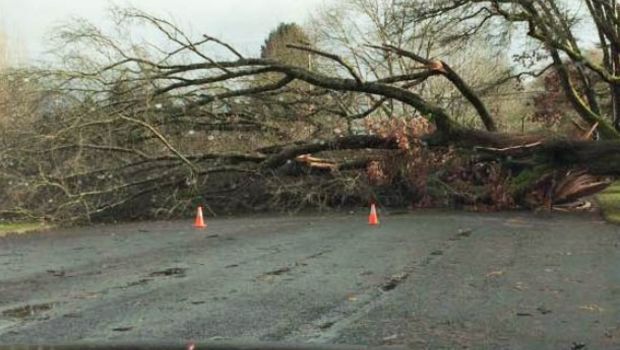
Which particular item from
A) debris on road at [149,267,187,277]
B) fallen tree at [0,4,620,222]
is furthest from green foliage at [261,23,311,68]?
debris on road at [149,267,187,277]

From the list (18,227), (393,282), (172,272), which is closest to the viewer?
(393,282)

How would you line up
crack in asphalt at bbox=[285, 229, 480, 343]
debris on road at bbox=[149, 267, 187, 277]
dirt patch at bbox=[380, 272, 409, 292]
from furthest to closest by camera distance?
debris on road at bbox=[149, 267, 187, 277], dirt patch at bbox=[380, 272, 409, 292], crack in asphalt at bbox=[285, 229, 480, 343]

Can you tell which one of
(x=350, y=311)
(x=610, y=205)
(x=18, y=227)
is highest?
(x=610, y=205)

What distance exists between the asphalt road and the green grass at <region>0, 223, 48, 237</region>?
2.14 metres

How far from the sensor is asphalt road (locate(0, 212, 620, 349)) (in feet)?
21.2

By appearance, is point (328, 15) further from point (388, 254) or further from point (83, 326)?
point (83, 326)

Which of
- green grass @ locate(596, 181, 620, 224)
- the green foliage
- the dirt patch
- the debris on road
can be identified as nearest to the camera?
the dirt patch

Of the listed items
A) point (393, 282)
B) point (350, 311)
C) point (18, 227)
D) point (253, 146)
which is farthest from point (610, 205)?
point (350, 311)

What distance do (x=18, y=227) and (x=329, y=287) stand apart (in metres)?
12.0

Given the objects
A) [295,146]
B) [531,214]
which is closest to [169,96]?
[295,146]

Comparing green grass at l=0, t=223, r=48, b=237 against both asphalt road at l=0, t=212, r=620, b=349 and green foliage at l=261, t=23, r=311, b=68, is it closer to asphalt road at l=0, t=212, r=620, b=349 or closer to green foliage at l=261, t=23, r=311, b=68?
asphalt road at l=0, t=212, r=620, b=349

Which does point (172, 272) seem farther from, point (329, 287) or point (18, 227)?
point (18, 227)

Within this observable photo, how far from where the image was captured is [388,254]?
11.6 meters

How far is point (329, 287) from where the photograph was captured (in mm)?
8766
